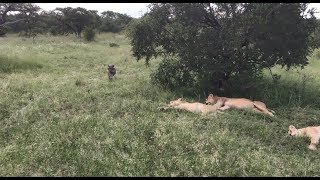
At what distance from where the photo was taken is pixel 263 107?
340 inches

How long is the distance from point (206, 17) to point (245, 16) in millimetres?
1320

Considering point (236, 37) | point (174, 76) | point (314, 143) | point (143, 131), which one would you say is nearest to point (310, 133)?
point (314, 143)

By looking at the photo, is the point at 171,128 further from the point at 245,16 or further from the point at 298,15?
the point at 298,15

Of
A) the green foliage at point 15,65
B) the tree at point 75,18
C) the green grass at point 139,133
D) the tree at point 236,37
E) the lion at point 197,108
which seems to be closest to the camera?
the green grass at point 139,133

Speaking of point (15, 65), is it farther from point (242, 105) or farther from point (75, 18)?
point (75, 18)

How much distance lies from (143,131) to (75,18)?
31.7 meters

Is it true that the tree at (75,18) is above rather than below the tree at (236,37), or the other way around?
below

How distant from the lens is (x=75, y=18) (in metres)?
36.6

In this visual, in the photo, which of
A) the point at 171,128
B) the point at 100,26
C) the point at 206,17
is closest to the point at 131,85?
the point at 206,17

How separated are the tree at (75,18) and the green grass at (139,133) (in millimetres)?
26463

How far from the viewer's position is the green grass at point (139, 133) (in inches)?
217

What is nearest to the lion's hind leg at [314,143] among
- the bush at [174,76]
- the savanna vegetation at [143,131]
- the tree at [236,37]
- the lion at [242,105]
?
the savanna vegetation at [143,131]

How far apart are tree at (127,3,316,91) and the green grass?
781 mm

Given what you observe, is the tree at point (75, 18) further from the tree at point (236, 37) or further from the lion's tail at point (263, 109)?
the lion's tail at point (263, 109)
